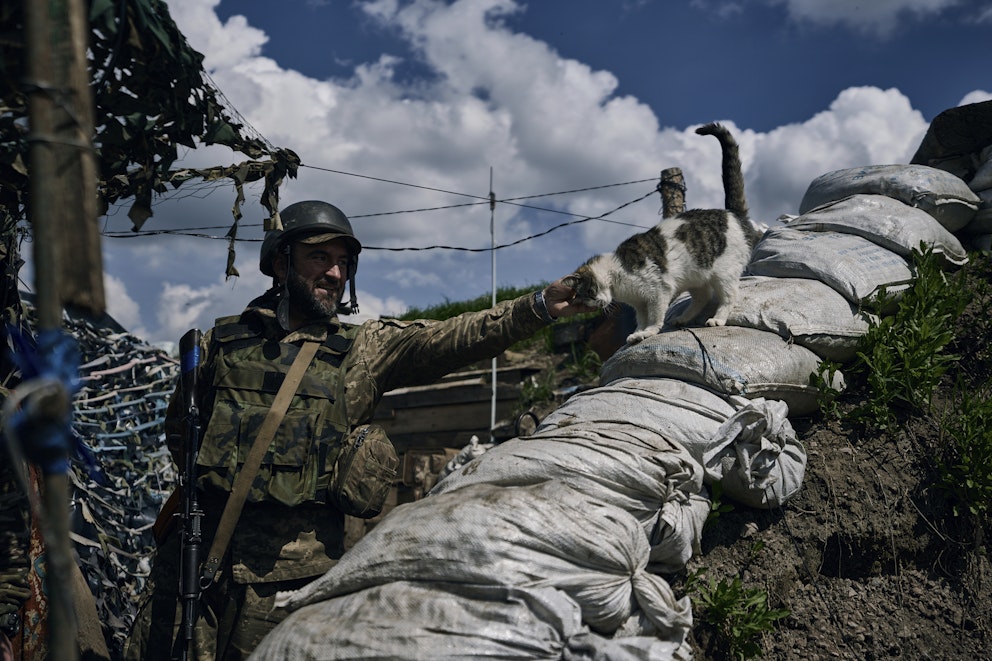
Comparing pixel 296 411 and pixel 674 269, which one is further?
pixel 674 269

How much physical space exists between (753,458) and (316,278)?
164cm

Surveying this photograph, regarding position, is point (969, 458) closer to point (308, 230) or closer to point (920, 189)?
point (920, 189)

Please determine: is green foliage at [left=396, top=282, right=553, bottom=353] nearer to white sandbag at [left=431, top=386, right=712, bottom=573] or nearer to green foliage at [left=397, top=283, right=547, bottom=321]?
green foliage at [left=397, top=283, right=547, bottom=321]

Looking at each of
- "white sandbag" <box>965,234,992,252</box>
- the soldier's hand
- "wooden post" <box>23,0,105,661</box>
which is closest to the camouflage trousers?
the soldier's hand

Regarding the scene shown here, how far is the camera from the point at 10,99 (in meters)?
2.00

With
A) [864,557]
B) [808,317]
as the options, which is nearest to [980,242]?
[808,317]

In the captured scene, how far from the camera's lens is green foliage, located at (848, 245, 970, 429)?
309cm

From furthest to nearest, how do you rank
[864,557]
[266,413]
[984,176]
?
[984,176], [864,557], [266,413]

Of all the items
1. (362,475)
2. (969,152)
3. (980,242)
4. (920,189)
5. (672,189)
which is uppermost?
(672,189)

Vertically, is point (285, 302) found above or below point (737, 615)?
above

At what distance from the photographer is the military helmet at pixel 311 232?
2.83 meters

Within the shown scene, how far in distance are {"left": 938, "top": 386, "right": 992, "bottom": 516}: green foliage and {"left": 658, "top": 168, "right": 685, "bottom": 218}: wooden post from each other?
18.4ft

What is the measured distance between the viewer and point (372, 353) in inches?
110

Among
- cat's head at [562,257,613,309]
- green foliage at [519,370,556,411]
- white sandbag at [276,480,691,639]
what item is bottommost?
white sandbag at [276,480,691,639]
